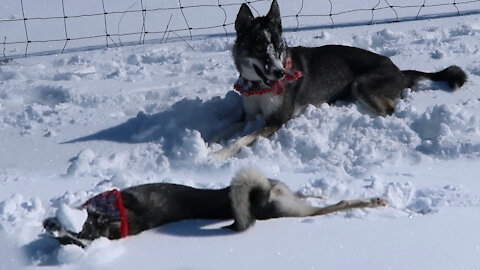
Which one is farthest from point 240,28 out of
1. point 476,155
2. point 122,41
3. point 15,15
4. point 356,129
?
point 15,15

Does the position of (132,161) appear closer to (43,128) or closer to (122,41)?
(43,128)

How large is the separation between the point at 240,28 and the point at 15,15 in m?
4.63

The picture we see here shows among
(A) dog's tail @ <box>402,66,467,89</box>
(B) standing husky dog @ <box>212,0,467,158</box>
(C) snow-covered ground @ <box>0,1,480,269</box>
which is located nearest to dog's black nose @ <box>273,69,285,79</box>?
(B) standing husky dog @ <box>212,0,467,158</box>

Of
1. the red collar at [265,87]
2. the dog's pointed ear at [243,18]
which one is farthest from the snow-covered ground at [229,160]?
the dog's pointed ear at [243,18]

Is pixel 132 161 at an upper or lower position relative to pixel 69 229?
lower

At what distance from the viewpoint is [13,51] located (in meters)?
8.10

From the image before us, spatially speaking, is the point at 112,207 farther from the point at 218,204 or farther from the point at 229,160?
the point at 229,160

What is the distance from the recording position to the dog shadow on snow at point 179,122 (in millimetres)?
5438

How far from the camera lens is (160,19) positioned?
9023mm

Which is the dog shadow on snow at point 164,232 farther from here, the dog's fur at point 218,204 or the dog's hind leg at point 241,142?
the dog's hind leg at point 241,142

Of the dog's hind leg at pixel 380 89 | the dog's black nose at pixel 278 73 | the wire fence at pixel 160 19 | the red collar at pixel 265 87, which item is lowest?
the wire fence at pixel 160 19

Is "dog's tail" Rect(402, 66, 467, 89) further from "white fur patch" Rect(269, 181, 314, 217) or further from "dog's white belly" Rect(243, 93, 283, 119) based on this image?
"white fur patch" Rect(269, 181, 314, 217)

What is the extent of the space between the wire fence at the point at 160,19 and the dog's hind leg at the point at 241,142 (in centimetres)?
288

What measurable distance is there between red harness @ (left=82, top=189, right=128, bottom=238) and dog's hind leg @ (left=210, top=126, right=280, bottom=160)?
1430 mm
